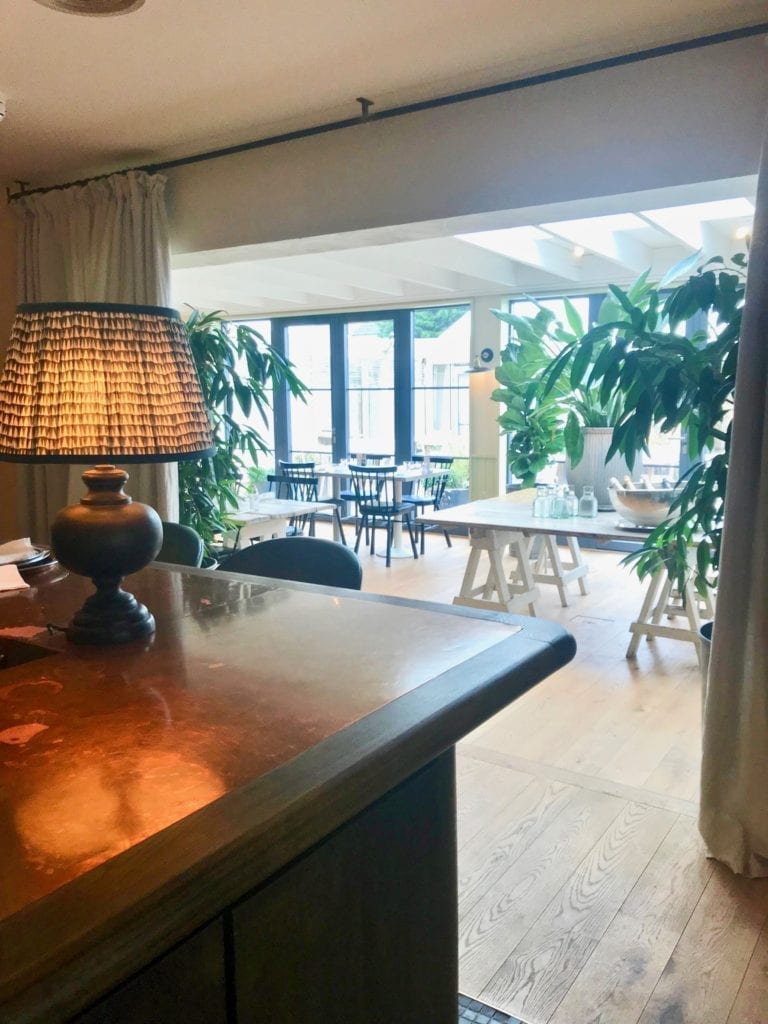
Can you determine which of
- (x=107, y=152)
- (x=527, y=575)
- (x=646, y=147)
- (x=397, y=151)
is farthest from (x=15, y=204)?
(x=527, y=575)

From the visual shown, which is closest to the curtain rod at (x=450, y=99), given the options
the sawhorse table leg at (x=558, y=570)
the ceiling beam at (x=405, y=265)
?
the ceiling beam at (x=405, y=265)

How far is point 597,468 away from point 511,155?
2056 mm

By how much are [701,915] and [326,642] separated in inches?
53.8

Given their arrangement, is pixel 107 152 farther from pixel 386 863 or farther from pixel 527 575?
pixel 386 863

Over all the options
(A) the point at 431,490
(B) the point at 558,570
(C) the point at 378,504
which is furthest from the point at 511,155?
(A) the point at 431,490

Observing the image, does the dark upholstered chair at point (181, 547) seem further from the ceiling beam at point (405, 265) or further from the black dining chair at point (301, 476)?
the black dining chair at point (301, 476)

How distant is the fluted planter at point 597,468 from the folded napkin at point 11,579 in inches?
124

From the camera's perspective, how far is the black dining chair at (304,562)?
1.96 metres

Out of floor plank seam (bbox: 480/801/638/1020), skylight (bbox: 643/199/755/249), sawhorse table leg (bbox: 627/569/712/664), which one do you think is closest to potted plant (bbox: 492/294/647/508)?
sawhorse table leg (bbox: 627/569/712/664)

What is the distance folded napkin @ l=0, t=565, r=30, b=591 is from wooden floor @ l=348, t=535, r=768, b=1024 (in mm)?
1309

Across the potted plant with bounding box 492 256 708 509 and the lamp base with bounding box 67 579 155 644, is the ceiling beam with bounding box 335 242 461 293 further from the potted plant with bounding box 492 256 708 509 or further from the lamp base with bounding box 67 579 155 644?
the lamp base with bounding box 67 579 155 644

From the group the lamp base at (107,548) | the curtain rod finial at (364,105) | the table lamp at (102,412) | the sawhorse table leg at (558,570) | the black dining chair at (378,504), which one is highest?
the curtain rod finial at (364,105)

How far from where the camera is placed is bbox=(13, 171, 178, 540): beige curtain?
3.43 m

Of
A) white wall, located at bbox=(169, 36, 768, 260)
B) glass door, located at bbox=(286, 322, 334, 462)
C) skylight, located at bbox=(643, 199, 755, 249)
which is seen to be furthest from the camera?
glass door, located at bbox=(286, 322, 334, 462)
